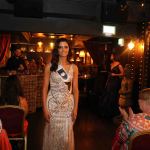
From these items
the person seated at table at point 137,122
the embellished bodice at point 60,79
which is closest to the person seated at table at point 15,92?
the embellished bodice at point 60,79

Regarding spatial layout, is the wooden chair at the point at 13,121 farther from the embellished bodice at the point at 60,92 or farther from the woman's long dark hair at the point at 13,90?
the woman's long dark hair at the point at 13,90

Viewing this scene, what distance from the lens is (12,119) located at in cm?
367

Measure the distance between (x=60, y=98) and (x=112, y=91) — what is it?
160 inches

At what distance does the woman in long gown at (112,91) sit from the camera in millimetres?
7406

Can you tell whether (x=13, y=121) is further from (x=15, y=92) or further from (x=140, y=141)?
(x=140, y=141)

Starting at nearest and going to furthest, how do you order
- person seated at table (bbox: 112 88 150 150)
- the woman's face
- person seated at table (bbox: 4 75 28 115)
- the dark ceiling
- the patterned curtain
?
person seated at table (bbox: 112 88 150 150), the woman's face, person seated at table (bbox: 4 75 28 115), the dark ceiling, the patterned curtain

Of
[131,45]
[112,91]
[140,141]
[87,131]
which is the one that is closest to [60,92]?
[140,141]

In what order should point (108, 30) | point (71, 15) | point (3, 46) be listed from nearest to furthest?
1. point (71, 15)
2. point (108, 30)
3. point (3, 46)

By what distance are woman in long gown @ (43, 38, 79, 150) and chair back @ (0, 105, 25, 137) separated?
0.32 m

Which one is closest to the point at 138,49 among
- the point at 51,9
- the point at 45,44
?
the point at 51,9

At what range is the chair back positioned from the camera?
3.59 metres

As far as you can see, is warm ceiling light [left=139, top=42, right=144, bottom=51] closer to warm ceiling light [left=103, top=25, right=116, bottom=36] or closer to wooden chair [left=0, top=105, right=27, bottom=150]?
warm ceiling light [left=103, top=25, right=116, bottom=36]

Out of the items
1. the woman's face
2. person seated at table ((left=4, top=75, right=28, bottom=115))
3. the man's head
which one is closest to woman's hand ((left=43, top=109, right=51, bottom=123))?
the woman's face

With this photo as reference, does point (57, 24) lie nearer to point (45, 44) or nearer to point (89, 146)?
point (89, 146)
